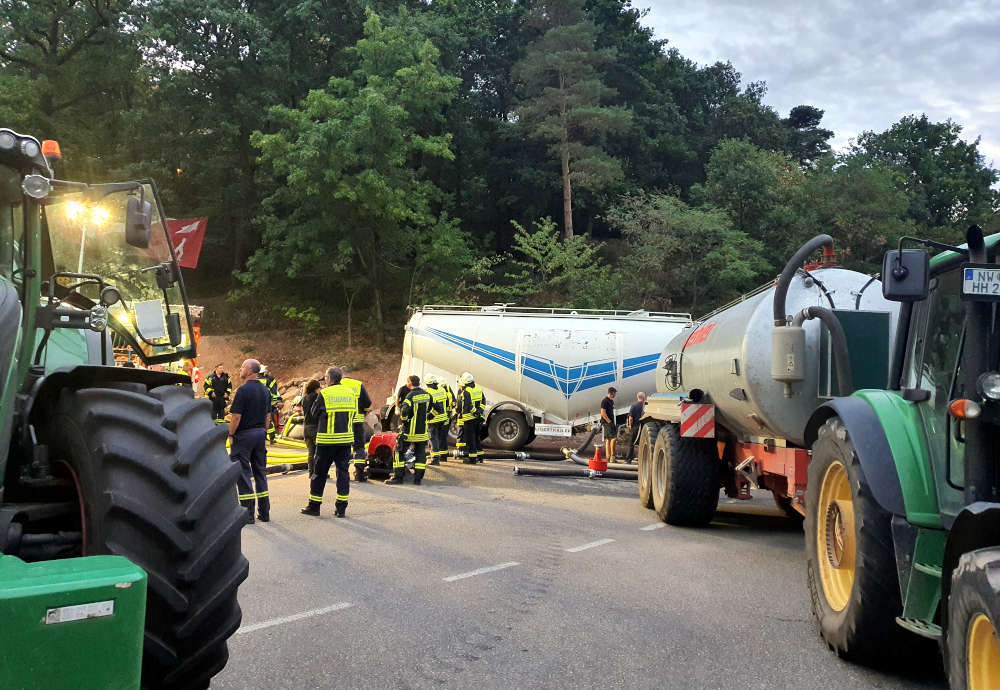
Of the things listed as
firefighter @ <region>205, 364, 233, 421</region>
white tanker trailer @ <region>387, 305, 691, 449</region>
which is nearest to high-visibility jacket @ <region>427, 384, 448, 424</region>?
firefighter @ <region>205, 364, 233, 421</region>

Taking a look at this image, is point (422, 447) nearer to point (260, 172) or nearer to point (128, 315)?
point (128, 315)

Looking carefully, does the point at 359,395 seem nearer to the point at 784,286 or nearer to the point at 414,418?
the point at 414,418

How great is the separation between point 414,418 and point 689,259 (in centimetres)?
2334

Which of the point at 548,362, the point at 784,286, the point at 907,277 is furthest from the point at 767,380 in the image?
the point at 548,362

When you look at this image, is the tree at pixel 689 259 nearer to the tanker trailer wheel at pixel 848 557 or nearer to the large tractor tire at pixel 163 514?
the tanker trailer wheel at pixel 848 557

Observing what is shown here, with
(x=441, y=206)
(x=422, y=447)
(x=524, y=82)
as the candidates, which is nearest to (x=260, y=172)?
(x=441, y=206)

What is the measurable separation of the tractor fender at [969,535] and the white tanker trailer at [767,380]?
3748 millimetres

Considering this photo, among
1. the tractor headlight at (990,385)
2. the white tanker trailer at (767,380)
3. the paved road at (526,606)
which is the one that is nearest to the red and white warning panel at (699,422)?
the white tanker trailer at (767,380)

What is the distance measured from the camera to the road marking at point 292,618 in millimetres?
5950

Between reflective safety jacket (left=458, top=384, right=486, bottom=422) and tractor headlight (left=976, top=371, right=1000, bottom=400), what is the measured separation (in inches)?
634

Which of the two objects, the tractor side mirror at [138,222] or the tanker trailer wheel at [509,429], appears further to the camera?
the tanker trailer wheel at [509,429]

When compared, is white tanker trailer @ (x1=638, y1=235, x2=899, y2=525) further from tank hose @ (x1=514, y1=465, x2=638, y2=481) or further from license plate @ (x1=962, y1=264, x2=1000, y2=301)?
tank hose @ (x1=514, y1=465, x2=638, y2=481)

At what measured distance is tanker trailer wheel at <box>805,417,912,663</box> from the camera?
4945 millimetres

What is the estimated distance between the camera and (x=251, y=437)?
425 inches
